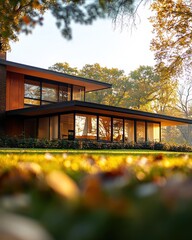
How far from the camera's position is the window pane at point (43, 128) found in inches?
856

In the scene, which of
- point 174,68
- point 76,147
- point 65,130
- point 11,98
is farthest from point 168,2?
point 11,98

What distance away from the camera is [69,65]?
4256 cm

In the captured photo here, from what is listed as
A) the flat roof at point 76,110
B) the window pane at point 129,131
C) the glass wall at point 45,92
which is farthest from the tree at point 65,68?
the flat roof at point 76,110

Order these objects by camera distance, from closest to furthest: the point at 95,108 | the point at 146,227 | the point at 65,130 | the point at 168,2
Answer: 1. the point at 146,227
2. the point at 168,2
3. the point at 95,108
4. the point at 65,130

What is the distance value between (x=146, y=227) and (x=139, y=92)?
39693 mm

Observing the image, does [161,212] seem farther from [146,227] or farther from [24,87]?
[24,87]

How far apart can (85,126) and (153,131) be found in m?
6.69

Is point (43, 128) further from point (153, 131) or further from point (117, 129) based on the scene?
point (153, 131)

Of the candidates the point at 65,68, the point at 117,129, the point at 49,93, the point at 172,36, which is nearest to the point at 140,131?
the point at 117,129

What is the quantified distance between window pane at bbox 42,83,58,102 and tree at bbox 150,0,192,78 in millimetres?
8261

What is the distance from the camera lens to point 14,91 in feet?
69.7

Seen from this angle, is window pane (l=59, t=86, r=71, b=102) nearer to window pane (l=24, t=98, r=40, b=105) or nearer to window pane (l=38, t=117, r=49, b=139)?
window pane (l=24, t=98, r=40, b=105)

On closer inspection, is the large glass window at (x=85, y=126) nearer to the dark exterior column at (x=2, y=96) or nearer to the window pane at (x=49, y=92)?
the window pane at (x=49, y=92)

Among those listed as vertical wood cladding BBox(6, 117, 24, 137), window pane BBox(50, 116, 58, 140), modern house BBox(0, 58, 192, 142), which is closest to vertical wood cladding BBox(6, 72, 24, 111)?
modern house BBox(0, 58, 192, 142)
